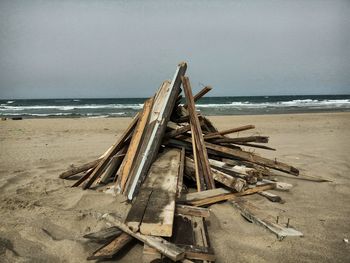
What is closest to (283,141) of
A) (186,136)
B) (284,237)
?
(186,136)

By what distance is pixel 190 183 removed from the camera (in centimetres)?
493

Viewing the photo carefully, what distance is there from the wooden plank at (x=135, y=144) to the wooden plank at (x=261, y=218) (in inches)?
61.9

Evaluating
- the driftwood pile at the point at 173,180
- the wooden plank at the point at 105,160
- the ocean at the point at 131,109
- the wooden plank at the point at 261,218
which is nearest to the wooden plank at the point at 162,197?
the driftwood pile at the point at 173,180

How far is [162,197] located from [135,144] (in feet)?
5.09

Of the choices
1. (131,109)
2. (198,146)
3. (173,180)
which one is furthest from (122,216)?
(131,109)

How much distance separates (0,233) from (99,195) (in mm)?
1431

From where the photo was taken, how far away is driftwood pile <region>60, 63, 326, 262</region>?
2531 mm

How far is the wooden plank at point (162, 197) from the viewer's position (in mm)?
2508

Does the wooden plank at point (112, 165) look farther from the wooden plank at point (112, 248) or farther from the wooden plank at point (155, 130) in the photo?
the wooden plank at point (112, 248)

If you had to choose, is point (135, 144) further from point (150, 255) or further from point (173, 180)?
point (150, 255)

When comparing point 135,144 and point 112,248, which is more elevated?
point 135,144

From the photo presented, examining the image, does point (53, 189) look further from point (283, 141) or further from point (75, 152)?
point (283, 141)

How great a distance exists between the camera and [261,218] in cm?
348

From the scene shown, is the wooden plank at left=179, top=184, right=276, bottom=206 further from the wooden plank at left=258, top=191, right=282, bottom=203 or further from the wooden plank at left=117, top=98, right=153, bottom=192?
the wooden plank at left=117, top=98, right=153, bottom=192
